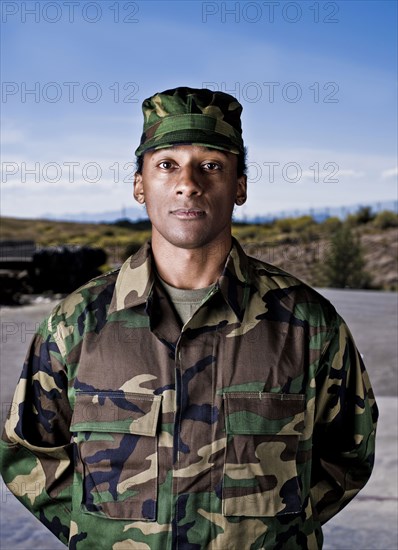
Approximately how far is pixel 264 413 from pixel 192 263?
1.20 feet

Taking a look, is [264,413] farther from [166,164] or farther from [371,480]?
[371,480]

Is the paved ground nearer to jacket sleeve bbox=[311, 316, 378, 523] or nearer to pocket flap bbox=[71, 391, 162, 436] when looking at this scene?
jacket sleeve bbox=[311, 316, 378, 523]

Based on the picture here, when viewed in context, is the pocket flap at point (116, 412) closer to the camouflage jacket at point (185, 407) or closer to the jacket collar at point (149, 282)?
the camouflage jacket at point (185, 407)

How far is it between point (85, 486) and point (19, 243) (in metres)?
13.0

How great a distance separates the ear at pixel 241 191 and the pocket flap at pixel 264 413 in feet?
1.43

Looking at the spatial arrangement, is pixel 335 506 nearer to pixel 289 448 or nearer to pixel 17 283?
pixel 289 448

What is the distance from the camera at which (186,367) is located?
186 centimetres

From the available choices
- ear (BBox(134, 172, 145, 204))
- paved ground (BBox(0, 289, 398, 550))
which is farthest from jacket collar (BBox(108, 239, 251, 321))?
paved ground (BBox(0, 289, 398, 550))

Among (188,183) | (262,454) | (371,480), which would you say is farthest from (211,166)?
(371,480)

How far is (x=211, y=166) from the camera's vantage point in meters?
1.87

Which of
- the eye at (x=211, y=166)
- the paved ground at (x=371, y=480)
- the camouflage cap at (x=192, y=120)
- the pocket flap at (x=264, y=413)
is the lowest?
the paved ground at (x=371, y=480)

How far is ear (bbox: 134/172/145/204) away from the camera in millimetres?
1961

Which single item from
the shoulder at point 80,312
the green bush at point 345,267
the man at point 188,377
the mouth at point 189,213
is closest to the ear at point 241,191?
the man at point 188,377

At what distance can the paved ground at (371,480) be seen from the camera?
3793 millimetres
